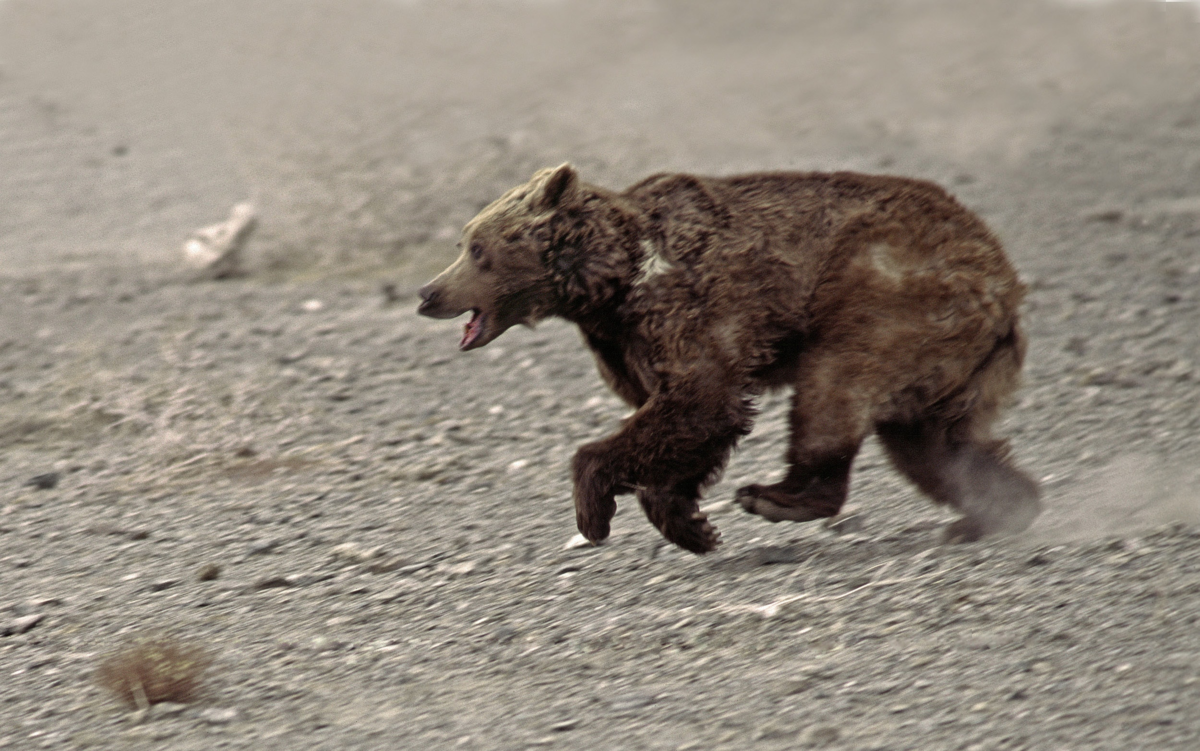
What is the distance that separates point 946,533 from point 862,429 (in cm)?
69

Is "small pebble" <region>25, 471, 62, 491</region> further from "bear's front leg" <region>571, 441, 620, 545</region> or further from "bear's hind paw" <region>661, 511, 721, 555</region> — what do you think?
"bear's hind paw" <region>661, 511, 721, 555</region>

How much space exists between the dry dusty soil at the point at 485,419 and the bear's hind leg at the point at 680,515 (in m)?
0.17

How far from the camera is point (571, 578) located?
591 cm

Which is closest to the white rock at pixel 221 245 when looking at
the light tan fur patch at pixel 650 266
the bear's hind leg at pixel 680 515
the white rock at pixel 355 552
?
the white rock at pixel 355 552

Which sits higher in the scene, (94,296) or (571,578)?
(94,296)

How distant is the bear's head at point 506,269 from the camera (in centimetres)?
554

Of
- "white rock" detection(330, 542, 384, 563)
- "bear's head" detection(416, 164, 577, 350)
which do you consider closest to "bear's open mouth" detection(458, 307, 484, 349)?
"bear's head" detection(416, 164, 577, 350)

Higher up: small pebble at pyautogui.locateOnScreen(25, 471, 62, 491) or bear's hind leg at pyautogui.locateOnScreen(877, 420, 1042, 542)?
small pebble at pyautogui.locateOnScreen(25, 471, 62, 491)

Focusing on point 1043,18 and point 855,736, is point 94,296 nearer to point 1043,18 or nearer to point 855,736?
point 855,736

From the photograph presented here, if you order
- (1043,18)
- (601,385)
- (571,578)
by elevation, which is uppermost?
(1043,18)

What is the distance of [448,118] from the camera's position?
14.8m

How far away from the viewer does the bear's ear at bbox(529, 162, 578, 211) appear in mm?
5480

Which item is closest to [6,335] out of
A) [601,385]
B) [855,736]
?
[601,385]

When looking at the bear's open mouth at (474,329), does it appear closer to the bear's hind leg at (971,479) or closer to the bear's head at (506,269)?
the bear's head at (506,269)
